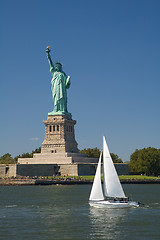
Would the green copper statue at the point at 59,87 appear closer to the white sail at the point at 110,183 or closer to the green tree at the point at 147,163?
the green tree at the point at 147,163

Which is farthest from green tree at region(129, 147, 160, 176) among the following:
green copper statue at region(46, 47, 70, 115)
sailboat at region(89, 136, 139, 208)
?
sailboat at region(89, 136, 139, 208)

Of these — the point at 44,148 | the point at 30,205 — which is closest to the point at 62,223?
the point at 30,205

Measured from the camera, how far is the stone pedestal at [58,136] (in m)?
103

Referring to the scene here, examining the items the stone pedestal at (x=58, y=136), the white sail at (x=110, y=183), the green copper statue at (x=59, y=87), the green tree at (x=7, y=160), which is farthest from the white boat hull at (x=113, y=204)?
the green tree at (x=7, y=160)

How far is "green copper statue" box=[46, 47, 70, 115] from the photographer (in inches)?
4195

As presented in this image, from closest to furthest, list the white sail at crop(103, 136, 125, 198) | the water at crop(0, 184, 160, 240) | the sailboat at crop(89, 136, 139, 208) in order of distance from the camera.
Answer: the water at crop(0, 184, 160, 240), the sailboat at crop(89, 136, 139, 208), the white sail at crop(103, 136, 125, 198)

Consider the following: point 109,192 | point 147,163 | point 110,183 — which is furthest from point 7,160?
point 109,192

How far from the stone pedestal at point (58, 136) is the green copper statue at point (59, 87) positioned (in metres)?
2.26

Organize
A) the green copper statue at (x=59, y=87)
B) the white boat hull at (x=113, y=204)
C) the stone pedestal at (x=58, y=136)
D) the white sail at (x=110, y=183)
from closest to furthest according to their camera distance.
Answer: the white boat hull at (x=113, y=204), the white sail at (x=110, y=183), the stone pedestal at (x=58, y=136), the green copper statue at (x=59, y=87)

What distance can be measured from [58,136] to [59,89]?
11.6m

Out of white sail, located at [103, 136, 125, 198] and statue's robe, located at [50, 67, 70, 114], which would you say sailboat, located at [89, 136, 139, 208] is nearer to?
white sail, located at [103, 136, 125, 198]

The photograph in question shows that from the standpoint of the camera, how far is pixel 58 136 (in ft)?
342

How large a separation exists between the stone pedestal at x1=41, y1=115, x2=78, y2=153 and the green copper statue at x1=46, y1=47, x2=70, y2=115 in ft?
7.41

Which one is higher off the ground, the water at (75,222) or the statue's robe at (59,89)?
the statue's robe at (59,89)
